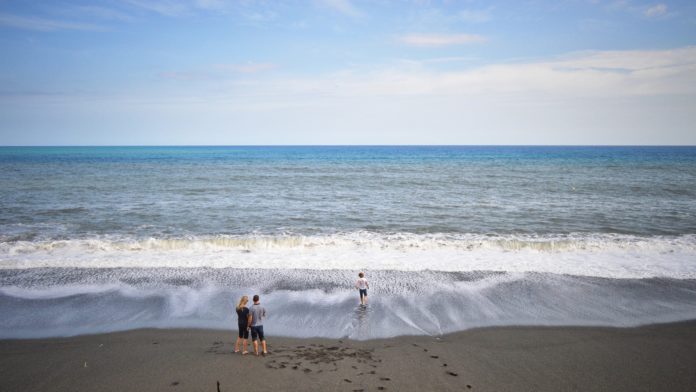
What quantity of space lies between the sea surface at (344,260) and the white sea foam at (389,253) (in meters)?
0.11

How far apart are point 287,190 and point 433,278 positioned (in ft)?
86.9

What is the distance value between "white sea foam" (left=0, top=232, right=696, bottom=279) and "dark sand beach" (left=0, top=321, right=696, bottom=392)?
247 inches

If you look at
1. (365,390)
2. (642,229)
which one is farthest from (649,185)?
(365,390)

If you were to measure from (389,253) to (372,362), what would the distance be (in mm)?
10535

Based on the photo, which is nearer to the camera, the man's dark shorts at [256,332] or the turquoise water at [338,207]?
the man's dark shorts at [256,332]

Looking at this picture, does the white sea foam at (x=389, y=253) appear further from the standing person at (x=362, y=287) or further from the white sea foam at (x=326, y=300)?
the standing person at (x=362, y=287)

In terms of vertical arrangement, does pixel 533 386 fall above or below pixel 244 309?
below

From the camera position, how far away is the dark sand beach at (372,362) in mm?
8742

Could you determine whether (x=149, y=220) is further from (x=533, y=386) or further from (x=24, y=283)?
(x=533, y=386)

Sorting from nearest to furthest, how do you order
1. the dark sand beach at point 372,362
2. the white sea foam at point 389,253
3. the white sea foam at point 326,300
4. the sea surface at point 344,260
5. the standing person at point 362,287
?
the dark sand beach at point 372,362 < the white sea foam at point 326,300 < the sea surface at point 344,260 < the standing person at point 362,287 < the white sea foam at point 389,253

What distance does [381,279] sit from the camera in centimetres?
1609

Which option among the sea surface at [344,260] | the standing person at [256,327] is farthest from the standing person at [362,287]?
the standing person at [256,327]

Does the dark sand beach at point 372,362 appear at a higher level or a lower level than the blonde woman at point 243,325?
lower

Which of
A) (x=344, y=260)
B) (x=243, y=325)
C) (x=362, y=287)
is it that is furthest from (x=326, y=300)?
(x=344, y=260)
